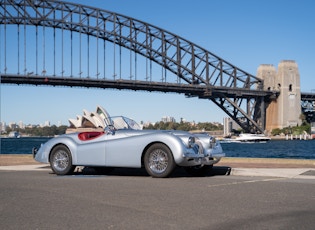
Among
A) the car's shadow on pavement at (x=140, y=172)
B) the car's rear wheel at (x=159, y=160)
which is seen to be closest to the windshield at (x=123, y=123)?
the car's shadow on pavement at (x=140, y=172)

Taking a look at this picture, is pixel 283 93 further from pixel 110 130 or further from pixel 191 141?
pixel 191 141

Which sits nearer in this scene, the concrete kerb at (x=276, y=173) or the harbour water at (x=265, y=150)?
the concrete kerb at (x=276, y=173)


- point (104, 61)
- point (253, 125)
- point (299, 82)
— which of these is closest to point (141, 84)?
point (104, 61)

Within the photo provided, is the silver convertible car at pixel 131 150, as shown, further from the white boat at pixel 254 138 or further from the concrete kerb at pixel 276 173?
the white boat at pixel 254 138

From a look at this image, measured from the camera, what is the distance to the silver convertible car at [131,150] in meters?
10.0

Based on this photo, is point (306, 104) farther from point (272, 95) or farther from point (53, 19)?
point (53, 19)

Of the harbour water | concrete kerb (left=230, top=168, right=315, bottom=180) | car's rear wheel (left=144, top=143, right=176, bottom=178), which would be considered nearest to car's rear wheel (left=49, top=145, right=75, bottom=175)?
Result: car's rear wheel (left=144, top=143, right=176, bottom=178)

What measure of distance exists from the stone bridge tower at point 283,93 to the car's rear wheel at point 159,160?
97.6 m

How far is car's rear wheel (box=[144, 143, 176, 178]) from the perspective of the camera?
32.8 ft

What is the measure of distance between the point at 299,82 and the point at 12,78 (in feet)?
192

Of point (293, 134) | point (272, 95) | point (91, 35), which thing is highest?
point (91, 35)

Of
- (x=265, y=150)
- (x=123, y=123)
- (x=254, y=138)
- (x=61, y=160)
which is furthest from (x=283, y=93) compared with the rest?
(x=61, y=160)

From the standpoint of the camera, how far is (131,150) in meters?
10.4

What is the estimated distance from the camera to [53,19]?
80875 mm
